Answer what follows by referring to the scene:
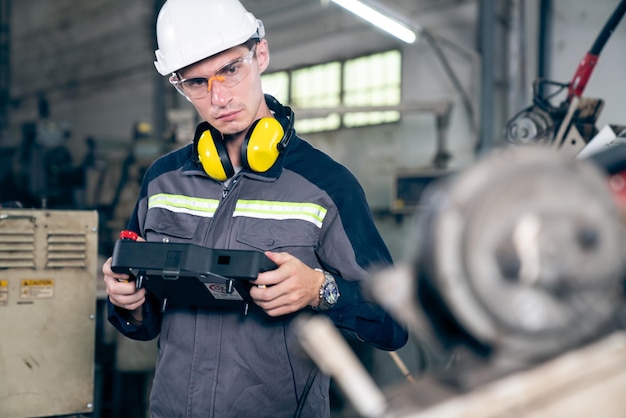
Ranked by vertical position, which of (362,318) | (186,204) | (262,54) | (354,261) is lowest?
(362,318)

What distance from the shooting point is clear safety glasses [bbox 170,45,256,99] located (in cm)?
131

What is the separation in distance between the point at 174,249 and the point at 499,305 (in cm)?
72

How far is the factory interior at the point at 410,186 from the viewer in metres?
0.44

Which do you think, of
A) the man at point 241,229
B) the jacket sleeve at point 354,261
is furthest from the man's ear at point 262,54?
the jacket sleeve at point 354,261

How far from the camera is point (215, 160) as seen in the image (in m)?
1.29

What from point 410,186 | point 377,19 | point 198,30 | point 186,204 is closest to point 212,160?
point 186,204

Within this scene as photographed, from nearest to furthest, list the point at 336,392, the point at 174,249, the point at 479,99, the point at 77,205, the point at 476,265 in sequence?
1. the point at 476,265
2. the point at 174,249
3. the point at 336,392
4. the point at 479,99
5. the point at 77,205

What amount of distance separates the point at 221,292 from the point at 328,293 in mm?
193

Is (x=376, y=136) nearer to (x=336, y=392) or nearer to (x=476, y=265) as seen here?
(x=336, y=392)

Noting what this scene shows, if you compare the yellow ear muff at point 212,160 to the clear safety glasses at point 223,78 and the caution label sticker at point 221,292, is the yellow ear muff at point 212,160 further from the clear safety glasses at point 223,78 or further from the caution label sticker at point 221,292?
the caution label sticker at point 221,292

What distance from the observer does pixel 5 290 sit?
1775mm

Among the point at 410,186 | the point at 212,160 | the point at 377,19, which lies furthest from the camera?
the point at 410,186

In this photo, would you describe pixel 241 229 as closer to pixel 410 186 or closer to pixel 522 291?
pixel 522 291

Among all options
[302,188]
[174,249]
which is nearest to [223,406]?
[174,249]
